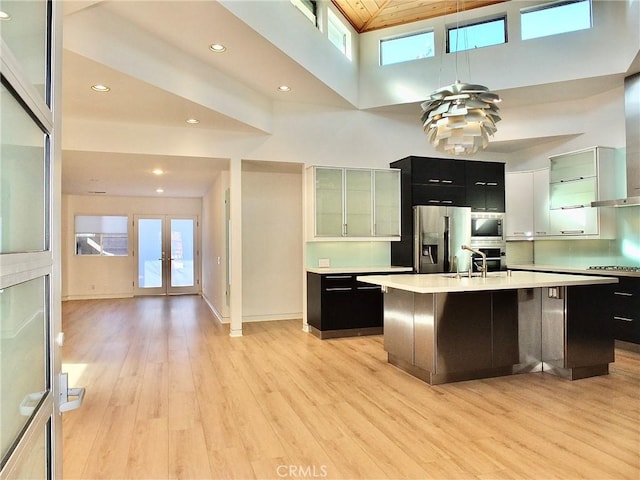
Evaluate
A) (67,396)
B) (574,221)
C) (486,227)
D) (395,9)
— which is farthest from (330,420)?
(395,9)

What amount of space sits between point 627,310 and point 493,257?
79.1 inches

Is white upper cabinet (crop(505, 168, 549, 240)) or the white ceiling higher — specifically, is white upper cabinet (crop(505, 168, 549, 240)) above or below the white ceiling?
below

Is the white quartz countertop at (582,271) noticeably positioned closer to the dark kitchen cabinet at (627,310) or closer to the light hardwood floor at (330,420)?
the dark kitchen cabinet at (627,310)

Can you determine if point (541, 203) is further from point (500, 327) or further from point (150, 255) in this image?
A: point (150, 255)

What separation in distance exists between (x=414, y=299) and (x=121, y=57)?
3.33m

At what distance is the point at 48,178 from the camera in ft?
3.07

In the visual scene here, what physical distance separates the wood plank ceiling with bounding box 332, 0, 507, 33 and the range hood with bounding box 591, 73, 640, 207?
1983 millimetres

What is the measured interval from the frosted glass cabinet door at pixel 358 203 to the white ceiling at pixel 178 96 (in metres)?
1.07

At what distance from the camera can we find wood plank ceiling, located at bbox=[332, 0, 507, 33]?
5859mm

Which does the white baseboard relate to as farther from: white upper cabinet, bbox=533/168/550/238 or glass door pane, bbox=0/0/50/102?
glass door pane, bbox=0/0/50/102

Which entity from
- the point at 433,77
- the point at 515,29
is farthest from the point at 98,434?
the point at 515,29

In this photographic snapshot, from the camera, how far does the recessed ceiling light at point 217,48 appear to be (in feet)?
13.8

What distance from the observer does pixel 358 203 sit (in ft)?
21.1
